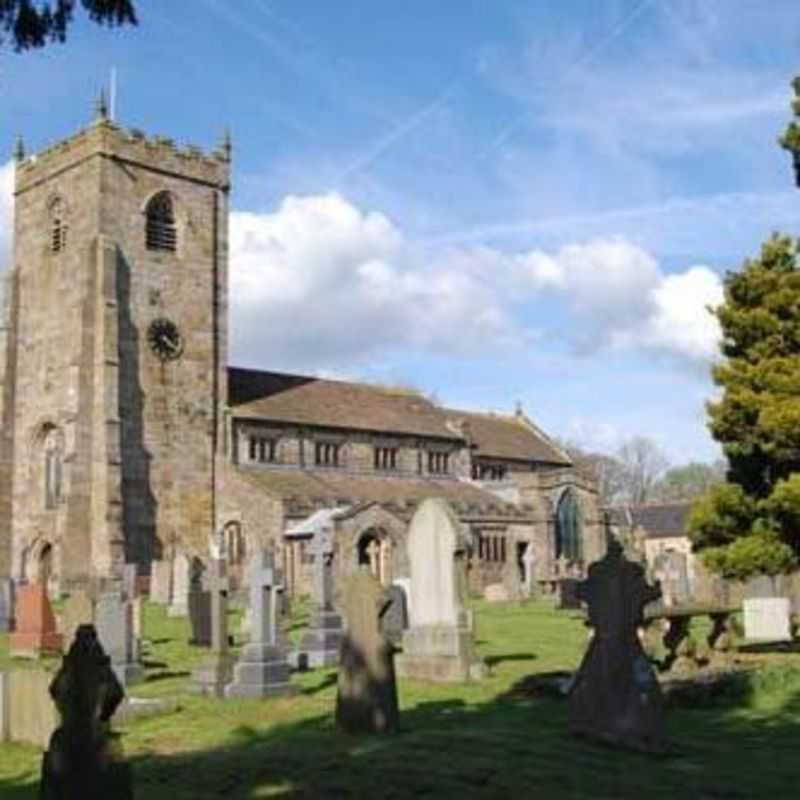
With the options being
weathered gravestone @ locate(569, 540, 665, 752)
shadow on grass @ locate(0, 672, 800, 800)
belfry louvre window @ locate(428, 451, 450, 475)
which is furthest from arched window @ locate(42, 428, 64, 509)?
weathered gravestone @ locate(569, 540, 665, 752)

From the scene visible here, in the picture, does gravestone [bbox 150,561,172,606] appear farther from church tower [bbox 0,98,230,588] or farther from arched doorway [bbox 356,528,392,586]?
arched doorway [bbox 356,528,392,586]

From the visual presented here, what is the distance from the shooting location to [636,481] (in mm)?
101500

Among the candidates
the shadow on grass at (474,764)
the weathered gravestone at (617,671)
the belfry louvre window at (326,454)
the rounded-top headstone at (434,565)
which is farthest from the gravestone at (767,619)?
the belfry louvre window at (326,454)

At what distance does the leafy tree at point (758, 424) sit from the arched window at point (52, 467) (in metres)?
28.7

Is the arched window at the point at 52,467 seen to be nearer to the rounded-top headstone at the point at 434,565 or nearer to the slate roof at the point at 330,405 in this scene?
the slate roof at the point at 330,405

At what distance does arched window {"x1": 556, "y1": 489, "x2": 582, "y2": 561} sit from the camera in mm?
51406

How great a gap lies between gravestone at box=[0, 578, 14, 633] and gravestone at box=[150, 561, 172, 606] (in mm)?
8000

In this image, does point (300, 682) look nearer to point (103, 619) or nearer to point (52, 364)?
point (103, 619)

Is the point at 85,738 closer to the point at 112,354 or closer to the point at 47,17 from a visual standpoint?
the point at 47,17

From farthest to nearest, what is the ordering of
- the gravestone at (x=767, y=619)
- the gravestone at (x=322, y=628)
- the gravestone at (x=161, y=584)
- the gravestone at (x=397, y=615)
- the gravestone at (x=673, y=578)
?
the gravestone at (x=161, y=584)
the gravestone at (x=673, y=578)
the gravestone at (x=767, y=619)
the gravestone at (x=397, y=615)
the gravestone at (x=322, y=628)

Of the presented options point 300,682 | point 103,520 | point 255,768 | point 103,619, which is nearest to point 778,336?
point 300,682

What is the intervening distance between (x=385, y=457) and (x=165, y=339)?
36.4ft

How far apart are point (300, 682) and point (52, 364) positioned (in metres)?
30.3

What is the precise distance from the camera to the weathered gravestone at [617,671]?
10.3 m
